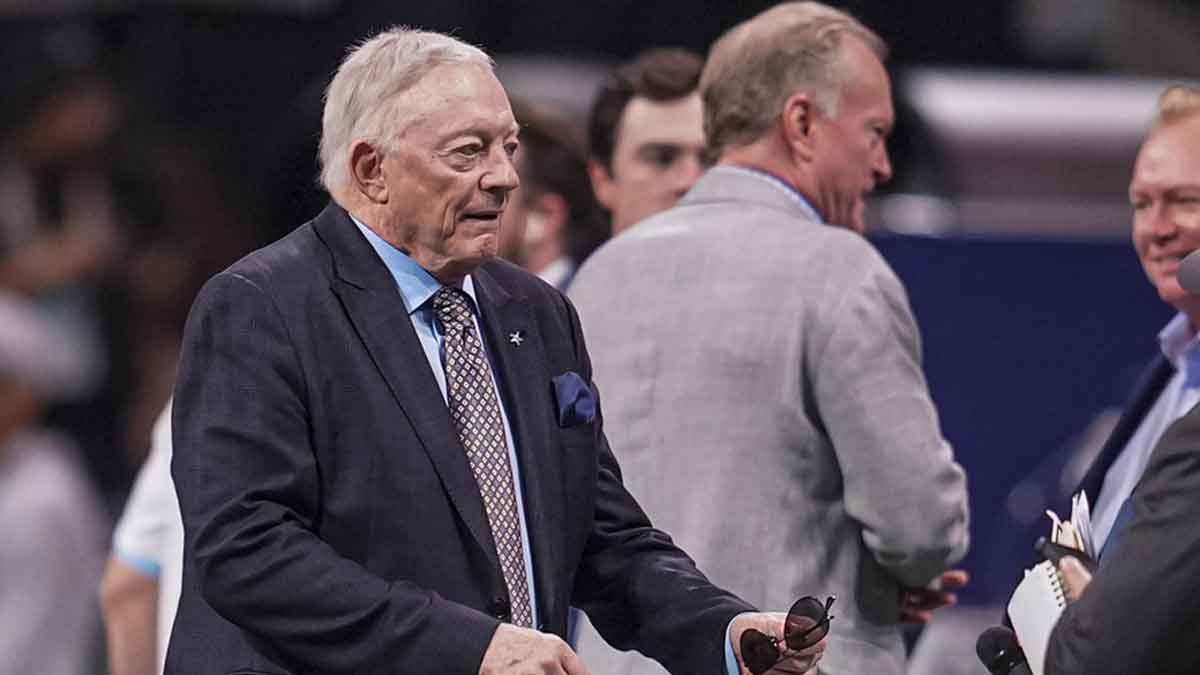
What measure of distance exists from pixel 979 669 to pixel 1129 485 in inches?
93.6

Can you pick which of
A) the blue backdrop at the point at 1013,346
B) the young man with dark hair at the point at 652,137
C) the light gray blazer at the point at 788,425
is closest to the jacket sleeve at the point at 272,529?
the light gray blazer at the point at 788,425

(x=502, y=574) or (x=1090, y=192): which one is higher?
(x=502, y=574)

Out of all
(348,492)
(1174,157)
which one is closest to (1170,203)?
(1174,157)

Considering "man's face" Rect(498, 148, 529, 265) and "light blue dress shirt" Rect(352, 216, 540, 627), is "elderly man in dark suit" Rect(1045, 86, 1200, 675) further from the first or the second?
"man's face" Rect(498, 148, 529, 265)

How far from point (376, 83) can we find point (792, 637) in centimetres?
95

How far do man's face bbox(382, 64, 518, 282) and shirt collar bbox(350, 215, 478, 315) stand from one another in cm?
1

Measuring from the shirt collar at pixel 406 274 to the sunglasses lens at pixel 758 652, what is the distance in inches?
25.5

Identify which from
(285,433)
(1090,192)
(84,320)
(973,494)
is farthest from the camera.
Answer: (84,320)

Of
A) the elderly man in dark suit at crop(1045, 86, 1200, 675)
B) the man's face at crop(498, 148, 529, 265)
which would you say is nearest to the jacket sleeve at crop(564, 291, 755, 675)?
the elderly man in dark suit at crop(1045, 86, 1200, 675)

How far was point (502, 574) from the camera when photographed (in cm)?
348

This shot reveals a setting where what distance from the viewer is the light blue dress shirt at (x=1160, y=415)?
14.6ft

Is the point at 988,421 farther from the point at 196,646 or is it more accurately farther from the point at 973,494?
the point at 196,646

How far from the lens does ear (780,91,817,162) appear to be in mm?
4566

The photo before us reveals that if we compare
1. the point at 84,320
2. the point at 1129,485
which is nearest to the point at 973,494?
the point at 1129,485
